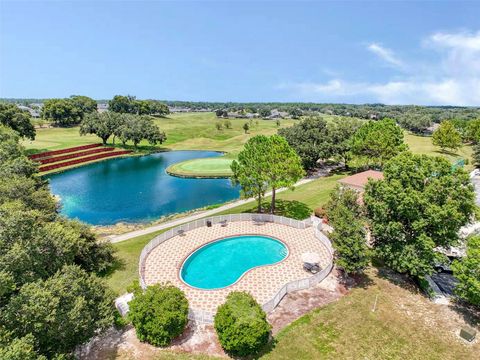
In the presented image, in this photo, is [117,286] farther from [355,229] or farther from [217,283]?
[355,229]

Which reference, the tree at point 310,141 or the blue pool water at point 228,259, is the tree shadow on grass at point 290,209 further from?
the tree at point 310,141

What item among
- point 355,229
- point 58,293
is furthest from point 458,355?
point 58,293

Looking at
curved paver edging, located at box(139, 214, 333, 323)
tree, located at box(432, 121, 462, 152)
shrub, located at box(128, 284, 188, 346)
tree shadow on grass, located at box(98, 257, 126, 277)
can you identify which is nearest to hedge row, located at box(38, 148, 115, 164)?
tree shadow on grass, located at box(98, 257, 126, 277)

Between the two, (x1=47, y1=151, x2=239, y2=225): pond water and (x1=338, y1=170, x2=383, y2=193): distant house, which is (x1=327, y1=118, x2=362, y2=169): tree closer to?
(x1=338, y1=170, x2=383, y2=193): distant house

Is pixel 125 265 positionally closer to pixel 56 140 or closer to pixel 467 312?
pixel 467 312

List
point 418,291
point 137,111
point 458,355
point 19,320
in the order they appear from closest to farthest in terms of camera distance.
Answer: point 19,320
point 458,355
point 418,291
point 137,111

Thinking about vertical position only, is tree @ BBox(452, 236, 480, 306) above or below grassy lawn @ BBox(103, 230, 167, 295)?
above

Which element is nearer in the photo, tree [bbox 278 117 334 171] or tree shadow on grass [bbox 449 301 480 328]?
tree shadow on grass [bbox 449 301 480 328]
